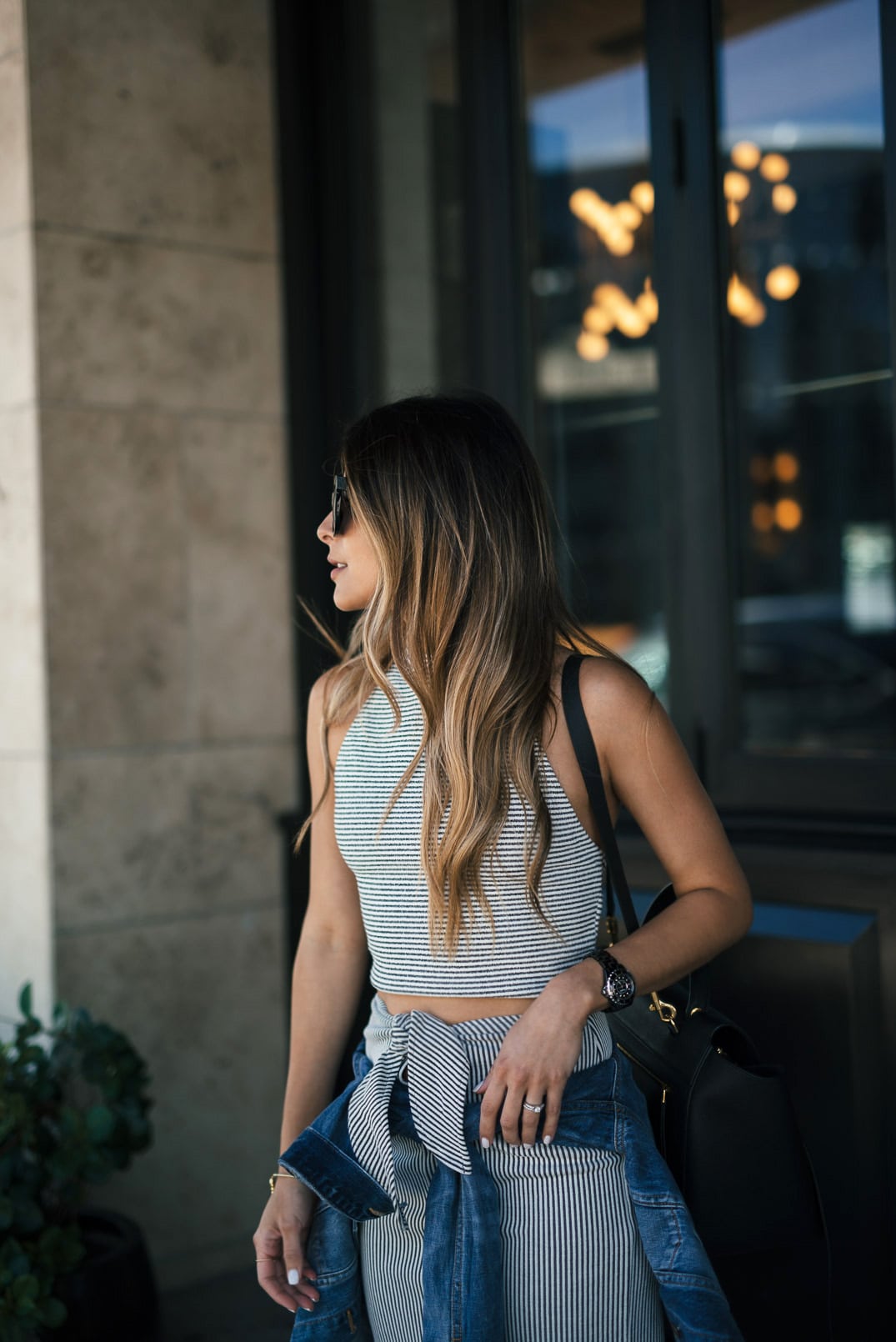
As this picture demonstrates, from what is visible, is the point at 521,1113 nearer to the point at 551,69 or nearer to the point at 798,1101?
the point at 798,1101

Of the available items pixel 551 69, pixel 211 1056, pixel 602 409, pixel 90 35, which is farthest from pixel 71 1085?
pixel 602 409

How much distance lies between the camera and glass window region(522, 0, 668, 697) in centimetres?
360

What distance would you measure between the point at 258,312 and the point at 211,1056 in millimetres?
1803

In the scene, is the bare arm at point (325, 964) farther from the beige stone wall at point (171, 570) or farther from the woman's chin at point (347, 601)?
the beige stone wall at point (171, 570)

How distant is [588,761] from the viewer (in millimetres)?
1464

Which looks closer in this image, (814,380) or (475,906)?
(475,906)

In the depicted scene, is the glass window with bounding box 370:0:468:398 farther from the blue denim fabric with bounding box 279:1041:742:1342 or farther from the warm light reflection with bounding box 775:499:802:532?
the warm light reflection with bounding box 775:499:802:532

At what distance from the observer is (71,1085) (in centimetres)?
284

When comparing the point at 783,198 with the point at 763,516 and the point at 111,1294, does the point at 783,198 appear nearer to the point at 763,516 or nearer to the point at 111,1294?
the point at 763,516

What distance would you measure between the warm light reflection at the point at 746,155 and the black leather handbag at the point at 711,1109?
530 cm

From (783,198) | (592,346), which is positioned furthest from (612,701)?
(592,346)

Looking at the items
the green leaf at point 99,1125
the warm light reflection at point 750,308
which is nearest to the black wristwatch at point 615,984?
the green leaf at point 99,1125

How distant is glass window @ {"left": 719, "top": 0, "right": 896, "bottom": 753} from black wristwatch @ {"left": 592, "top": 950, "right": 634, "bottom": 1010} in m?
4.28

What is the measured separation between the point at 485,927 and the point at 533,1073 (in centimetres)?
19
